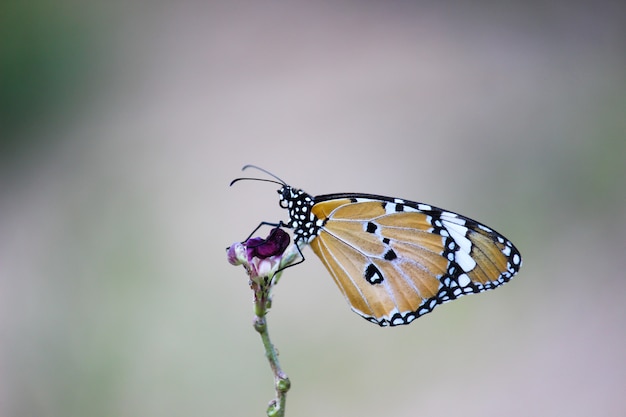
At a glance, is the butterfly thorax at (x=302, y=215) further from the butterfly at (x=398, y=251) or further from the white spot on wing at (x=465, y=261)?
the white spot on wing at (x=465, y=261)

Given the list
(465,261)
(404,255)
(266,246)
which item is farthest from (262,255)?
(465,261)

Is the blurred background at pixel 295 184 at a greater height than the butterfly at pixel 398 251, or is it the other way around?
the blurred background at pixel 295 184

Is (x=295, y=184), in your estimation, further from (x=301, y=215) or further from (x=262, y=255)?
(x=262, y=255)

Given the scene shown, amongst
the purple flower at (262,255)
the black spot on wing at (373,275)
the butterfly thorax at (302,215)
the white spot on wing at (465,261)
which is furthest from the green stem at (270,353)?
the white spot on wing at (465,261)

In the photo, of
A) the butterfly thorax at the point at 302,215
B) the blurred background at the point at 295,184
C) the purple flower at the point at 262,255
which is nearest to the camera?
the purple flower at the point at 262,255

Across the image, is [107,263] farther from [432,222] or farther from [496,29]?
[496,29]

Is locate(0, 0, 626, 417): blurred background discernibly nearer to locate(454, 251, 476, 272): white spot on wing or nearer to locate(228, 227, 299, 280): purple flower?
locate(454, 251, 476, 272): white spot on wing

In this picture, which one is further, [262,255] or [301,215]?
[301,215]

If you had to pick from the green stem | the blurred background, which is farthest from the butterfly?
the blurred background
